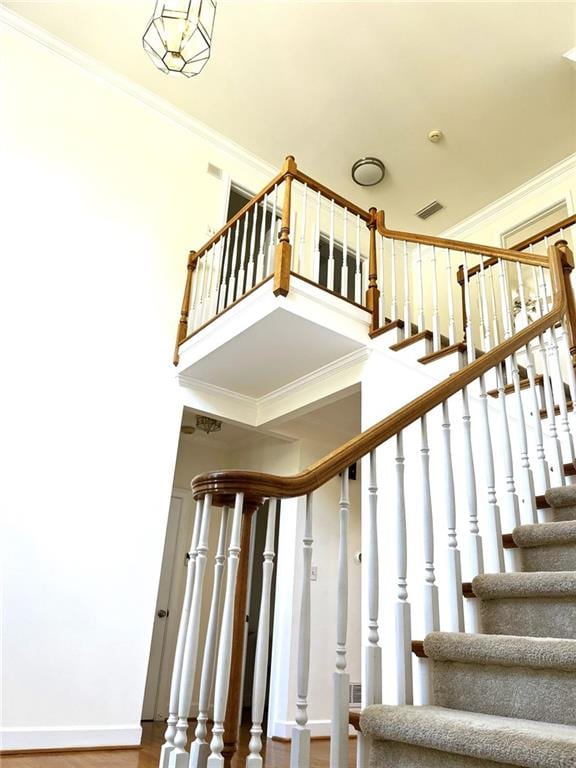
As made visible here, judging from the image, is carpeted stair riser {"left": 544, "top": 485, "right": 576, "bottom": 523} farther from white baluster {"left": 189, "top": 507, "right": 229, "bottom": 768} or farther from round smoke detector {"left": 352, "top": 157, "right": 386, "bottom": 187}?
round smoke detector {"left": 352, "top": 157, "right": 386, "bottom": 187}

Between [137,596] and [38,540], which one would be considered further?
[137,596]

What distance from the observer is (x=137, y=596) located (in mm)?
3795

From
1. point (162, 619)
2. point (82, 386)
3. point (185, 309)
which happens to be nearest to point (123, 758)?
point (162, 619)

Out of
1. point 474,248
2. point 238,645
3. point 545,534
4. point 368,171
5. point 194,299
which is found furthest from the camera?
point 368,171

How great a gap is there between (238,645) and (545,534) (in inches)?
49.4

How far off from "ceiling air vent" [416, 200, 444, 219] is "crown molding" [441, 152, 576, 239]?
1.12 ft

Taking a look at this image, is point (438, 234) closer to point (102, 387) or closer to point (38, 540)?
point (102, 387)

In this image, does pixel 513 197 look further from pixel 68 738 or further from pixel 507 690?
pixel 68 738

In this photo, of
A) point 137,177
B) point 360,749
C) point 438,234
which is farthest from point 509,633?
point 438,234

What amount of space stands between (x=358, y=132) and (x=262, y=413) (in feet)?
10.1

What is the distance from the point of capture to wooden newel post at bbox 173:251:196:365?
177 inches

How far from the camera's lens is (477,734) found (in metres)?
1.25

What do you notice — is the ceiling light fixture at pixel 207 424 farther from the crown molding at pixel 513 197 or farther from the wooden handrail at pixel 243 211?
the crown molding at pixel 513 197

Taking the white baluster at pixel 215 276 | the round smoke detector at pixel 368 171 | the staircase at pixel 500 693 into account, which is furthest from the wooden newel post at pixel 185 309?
the staircase at pixel 500 693
